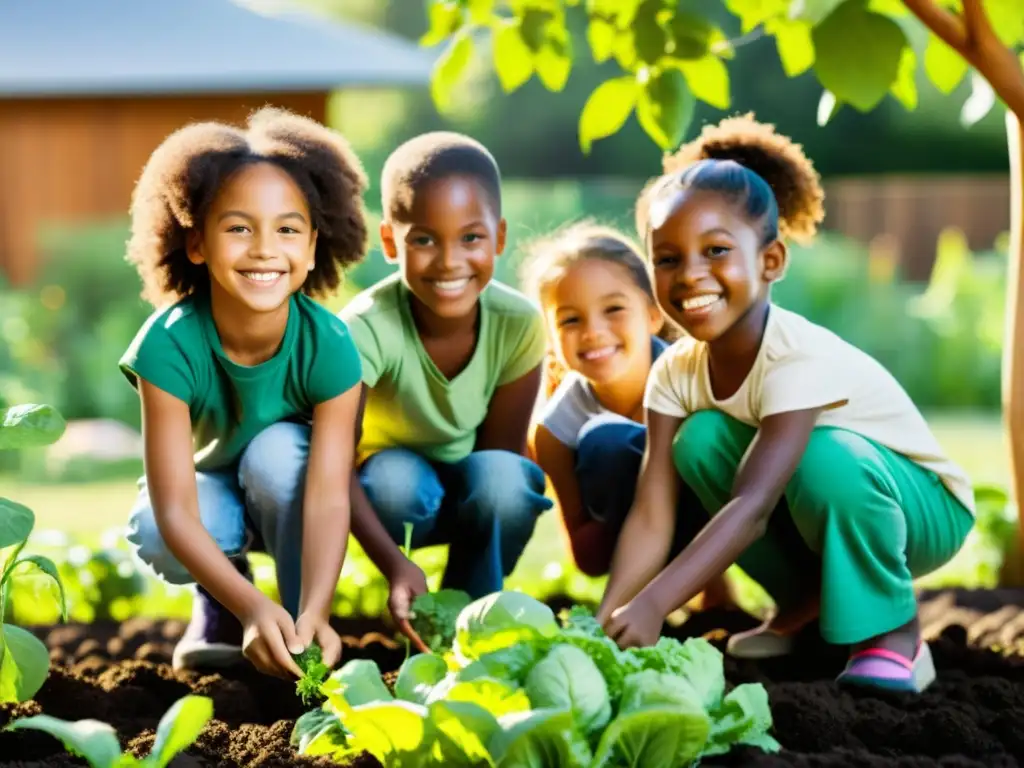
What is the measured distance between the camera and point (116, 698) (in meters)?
2.35

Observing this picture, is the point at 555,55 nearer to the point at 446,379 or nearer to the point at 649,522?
the point at 446,379

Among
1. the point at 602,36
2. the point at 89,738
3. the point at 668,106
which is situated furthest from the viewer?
the point at 602,36

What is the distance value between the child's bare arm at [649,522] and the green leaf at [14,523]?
3.37 feet

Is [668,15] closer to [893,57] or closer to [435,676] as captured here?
[893,57]

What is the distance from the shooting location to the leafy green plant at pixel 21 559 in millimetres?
1902

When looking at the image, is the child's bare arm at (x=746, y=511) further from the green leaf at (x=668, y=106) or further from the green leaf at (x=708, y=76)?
the green leaf at (x=708, y=76)

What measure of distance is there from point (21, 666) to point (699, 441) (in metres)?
1.25

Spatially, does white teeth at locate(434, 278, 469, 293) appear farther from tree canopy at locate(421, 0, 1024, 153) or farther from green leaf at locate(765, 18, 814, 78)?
green leaf at locate(765, 18, 814, 78)

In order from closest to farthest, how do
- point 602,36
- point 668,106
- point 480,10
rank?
point 668,106 < point 480,10 < point 602,36

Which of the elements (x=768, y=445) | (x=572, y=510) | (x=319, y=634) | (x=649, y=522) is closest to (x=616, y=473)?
(x=572, y=510)

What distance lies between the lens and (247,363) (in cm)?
249

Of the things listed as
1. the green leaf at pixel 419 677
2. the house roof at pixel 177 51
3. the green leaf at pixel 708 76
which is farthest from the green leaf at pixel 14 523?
the house roof at pixel 177 51

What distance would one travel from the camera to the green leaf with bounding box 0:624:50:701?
2.00m

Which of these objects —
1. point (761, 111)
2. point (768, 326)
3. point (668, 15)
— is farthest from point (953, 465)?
point (761, 111)
